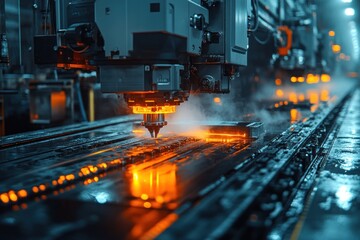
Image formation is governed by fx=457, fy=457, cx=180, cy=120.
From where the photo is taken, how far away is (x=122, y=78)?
3154mm

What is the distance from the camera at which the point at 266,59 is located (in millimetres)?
8258

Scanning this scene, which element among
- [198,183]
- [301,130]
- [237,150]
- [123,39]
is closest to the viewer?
[198,183]

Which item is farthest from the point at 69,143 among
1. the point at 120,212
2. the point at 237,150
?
the point at 120,212

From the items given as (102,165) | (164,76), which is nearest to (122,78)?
(164,76)

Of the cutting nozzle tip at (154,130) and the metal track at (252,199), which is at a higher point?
the cutting nozzle tip at (154,130)

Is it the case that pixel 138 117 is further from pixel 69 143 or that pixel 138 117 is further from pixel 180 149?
pixel 180 149

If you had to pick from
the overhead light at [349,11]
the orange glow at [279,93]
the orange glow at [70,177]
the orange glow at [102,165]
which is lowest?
the orange glow at [70,177]

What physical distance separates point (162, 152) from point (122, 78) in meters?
0.59

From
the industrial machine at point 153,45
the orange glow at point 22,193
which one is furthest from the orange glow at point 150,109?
the orange glow at point 22,193

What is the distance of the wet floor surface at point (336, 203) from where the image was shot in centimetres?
191

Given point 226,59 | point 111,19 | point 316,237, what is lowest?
point 316,237

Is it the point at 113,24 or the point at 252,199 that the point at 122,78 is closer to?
the point at 113,24

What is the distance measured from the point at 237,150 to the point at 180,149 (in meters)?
0.41

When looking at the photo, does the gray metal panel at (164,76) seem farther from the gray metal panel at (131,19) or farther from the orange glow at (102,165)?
the orange glow at (102,165)
